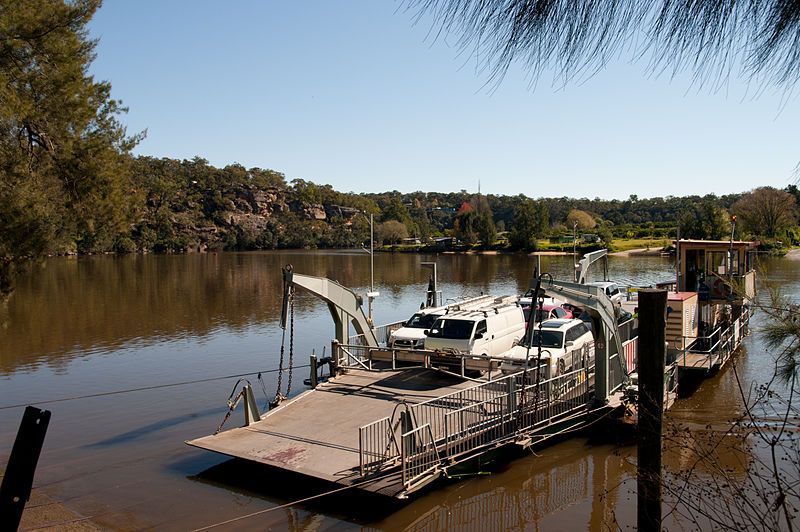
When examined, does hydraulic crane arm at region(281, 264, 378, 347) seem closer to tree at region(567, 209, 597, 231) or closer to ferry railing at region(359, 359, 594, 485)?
ferry railing at region(359, 359, 594, 485)

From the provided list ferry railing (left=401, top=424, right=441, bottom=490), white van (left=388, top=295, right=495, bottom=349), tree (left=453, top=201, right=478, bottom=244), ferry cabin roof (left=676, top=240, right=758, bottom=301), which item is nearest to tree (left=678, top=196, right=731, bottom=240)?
tree (left=453, top=201, right=478, bottom=244)

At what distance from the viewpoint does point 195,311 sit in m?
42.0

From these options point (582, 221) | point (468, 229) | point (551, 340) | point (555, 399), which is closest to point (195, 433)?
point (555, 399)

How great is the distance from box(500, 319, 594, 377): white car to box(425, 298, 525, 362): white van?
892 mm

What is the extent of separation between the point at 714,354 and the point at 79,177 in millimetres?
19499

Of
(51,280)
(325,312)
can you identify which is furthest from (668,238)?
(51,280)

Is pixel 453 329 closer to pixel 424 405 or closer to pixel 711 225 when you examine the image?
pixel 424 405

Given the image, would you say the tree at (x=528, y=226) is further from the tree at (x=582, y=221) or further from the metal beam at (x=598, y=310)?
the metal beam at (x=598, y=310)

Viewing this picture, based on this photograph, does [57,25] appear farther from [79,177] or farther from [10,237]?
[10,237]

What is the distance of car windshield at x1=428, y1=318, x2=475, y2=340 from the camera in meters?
17.9

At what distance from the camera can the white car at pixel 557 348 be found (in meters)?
16.2

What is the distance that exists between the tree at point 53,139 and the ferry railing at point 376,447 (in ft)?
28.0

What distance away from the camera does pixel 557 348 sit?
17312 mm

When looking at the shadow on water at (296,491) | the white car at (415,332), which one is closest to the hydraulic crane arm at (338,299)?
the white car at (415,332)
